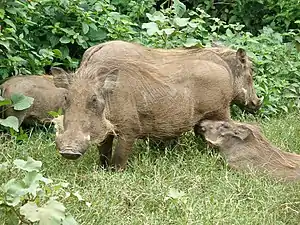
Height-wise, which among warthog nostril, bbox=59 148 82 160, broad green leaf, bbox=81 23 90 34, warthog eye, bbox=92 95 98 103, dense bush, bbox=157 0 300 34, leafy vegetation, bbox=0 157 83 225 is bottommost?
dense bush, bbox=157 0 300 34

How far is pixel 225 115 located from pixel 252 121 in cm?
87

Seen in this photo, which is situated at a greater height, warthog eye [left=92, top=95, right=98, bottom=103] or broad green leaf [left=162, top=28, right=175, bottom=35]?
warthog eye [left=92, top=95, right=98, bottom=103]

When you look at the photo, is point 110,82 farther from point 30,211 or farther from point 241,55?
point 30,211

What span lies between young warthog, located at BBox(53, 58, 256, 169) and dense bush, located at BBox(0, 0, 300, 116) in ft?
2.28

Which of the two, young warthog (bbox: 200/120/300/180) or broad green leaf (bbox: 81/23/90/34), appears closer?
young warthog (bbox: 200/120/300/180)

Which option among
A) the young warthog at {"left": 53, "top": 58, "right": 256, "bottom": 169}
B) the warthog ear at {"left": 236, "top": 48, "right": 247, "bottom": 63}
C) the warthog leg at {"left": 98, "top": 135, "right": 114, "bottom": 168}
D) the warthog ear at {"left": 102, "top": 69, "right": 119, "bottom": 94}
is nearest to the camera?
the young warthog at {"left": 53, "top": 58, "right": 256, "bottom": 169}

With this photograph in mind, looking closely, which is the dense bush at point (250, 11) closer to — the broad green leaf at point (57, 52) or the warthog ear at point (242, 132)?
the broad green leaf at point (57, 52)

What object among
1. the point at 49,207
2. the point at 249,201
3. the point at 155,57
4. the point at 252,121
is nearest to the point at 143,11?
the point at 252,121

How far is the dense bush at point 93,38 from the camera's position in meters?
6.10

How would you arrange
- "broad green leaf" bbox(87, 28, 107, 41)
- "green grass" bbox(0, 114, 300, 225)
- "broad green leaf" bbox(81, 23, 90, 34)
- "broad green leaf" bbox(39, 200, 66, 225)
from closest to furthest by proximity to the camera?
1. "broad green leaf" bbox(39, 200, 66, 225)
2. "green grass" bbox(0, 114, 300, 225)
3. "broad green leaf" bbox(81, 23, 90, 34)
4. "broad green leaf" bbox(87, 28, 107, 41)

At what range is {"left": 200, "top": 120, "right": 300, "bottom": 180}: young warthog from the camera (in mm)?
5013

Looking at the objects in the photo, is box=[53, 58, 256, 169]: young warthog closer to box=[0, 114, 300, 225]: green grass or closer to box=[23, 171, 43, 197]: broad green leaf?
box=[0, 114, 300, 225]: green grass

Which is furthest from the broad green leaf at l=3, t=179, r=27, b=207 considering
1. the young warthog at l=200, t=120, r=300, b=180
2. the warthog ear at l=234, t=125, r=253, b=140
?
the warthog ear at l=234, t=125, r=253, b=140

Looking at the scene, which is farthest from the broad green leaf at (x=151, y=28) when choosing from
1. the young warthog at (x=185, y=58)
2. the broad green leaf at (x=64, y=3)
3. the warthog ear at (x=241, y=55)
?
the warthog ear at (x=241, y=55)
